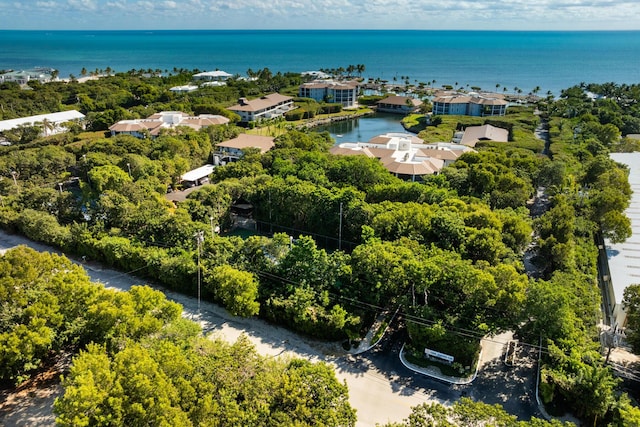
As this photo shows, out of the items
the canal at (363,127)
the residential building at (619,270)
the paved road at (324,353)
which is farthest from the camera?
the canal at (363,127)

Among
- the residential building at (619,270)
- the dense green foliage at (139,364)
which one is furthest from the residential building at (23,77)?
the residential building at (619,270)

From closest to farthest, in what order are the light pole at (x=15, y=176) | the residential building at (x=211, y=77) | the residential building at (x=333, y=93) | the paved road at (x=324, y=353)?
the paved road at (x=324, y=353)
the light pole at (x=15, y=176)
the residential building at (x=333, y=93)
the residential building at (x=211, y=77)

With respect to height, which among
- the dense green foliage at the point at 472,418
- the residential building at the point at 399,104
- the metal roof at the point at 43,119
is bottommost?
the dense green foliage at the point at 472,418

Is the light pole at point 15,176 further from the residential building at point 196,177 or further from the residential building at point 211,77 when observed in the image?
the residential building at point 211,77

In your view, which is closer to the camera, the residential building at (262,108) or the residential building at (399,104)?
the residential building at (262,108)

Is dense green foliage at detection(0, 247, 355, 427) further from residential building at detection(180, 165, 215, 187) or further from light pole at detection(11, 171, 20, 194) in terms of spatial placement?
residential building at detection(180, 165, 215, 187)

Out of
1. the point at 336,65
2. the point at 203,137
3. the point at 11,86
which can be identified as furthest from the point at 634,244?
the point at 336,65

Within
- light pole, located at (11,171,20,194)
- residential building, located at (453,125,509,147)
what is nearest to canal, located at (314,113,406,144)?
residential building, located at (453,125,509,147)
